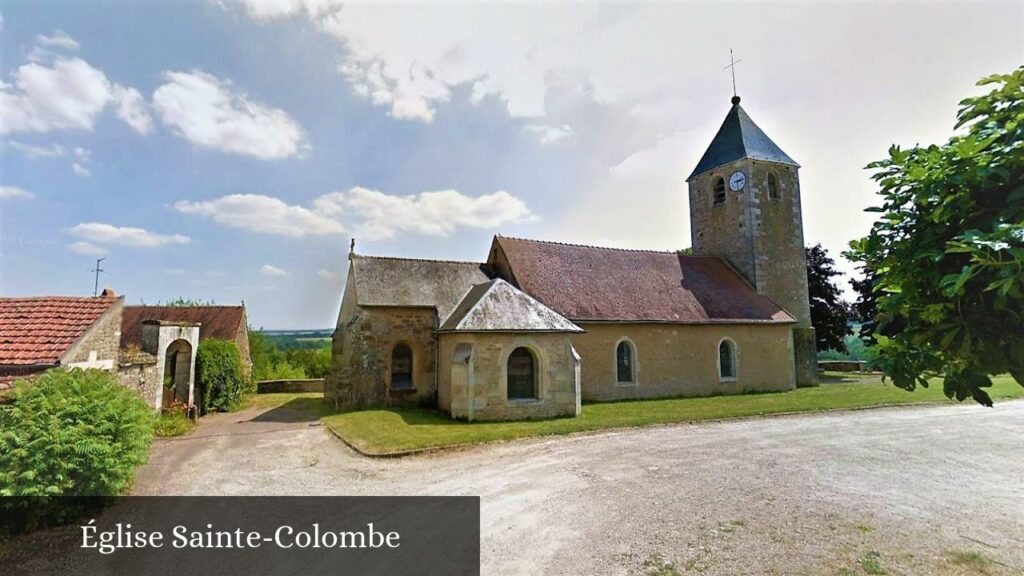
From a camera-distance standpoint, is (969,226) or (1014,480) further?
(1014,480)

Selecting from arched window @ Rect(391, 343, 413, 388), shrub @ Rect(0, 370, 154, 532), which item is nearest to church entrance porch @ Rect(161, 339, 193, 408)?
arched window @ Rect(391, 343, 413, 388)

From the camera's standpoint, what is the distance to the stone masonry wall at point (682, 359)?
18.1 metres

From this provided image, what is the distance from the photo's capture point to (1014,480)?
8.34 m

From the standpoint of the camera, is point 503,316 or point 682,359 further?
point 682,359

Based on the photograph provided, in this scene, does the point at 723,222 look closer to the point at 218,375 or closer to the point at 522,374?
the point at 522,374

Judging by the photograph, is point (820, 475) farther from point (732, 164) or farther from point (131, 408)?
point (732, 164)

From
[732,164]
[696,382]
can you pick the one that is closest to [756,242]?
[732,164]

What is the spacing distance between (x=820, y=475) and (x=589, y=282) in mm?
12232

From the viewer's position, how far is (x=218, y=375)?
18.0m

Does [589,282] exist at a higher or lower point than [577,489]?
higher

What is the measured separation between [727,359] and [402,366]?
13.7 m

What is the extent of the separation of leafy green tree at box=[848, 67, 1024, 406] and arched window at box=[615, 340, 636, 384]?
15110 mm

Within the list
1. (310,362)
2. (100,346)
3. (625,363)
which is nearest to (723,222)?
(625,363)

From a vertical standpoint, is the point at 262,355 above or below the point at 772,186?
below
